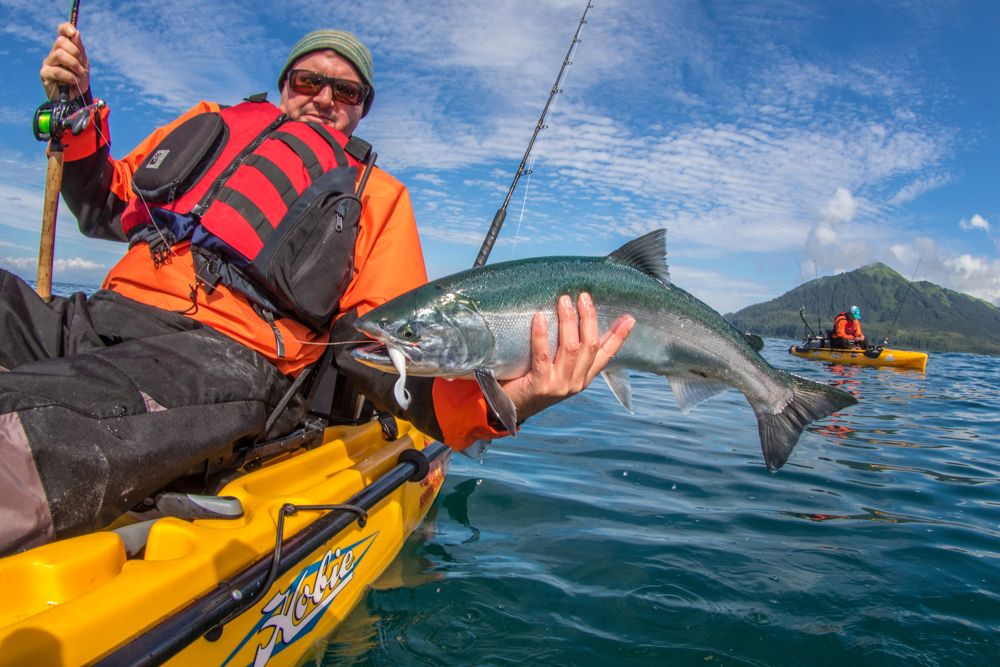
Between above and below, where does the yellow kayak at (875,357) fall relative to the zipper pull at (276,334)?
above

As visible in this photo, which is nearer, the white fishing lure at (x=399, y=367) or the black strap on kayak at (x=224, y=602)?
the black strap on kayak at (x=224, y=602)

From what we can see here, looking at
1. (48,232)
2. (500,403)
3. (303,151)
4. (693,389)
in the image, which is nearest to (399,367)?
(500,403)

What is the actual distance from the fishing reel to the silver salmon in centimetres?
195

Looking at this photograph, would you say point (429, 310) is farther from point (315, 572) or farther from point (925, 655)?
point (925, 655)

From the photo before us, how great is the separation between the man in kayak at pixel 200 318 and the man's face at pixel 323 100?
0.97ft

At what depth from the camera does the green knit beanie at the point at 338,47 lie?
387cm

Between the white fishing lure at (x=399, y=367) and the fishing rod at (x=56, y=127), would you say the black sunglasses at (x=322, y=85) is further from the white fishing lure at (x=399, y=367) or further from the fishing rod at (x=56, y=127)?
the white fishing lure at (x=399, y=367)

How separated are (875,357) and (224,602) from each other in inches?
1171

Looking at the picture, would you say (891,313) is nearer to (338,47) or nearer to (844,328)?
(844,328)

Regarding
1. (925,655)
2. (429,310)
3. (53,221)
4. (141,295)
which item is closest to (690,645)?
(925,655)

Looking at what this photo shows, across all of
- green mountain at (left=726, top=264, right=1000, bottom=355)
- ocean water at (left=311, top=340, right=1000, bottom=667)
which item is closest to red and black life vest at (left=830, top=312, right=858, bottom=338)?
ocean water at (left=311, top=340, right=1000, bottom=667)

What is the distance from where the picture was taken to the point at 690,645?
359cm

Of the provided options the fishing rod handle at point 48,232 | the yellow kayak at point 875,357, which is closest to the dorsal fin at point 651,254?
the fishing rod handle at point 48,232

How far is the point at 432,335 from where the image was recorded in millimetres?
2744
